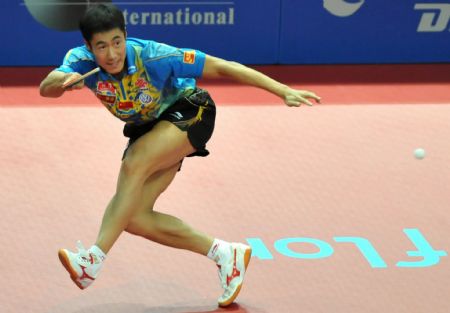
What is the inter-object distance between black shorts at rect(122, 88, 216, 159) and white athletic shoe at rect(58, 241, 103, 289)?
554mm

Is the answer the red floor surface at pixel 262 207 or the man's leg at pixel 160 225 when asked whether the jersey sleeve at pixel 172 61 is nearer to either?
the man's leg at pixel 160 225

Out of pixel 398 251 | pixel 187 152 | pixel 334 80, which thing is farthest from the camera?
pixel 334 80

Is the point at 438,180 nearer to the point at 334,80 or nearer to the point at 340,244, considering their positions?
the point at 340,244

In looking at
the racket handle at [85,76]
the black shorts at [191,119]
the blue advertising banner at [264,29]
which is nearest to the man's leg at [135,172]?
the black shorts at [191,119]

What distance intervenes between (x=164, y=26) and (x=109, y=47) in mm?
4793

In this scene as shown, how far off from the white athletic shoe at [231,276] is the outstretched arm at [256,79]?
0.99 meters

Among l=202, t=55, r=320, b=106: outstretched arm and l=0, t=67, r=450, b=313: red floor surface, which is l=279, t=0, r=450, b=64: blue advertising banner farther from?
l=202, t=55, r=320, b=106: outstretched arm

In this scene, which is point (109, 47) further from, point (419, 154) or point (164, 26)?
point (164, 26)

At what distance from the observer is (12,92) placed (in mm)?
8727

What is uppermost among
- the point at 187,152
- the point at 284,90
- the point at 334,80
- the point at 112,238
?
the point at 284,90

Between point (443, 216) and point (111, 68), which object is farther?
point (443, 216)

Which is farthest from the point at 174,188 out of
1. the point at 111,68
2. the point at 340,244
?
the point at 111,68

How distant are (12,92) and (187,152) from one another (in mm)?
4077

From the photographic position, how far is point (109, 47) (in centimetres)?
460
